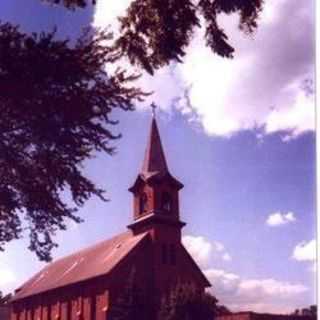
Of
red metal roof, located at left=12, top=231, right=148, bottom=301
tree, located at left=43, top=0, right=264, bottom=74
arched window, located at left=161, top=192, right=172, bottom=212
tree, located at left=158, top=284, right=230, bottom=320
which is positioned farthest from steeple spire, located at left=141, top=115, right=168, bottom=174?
tree, located at left=43, top=0, right=264, bottom=74

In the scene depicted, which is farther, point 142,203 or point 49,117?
point 142,203

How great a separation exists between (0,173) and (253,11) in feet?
17.8

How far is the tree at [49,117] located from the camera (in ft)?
34.4

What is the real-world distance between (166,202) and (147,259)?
328 centimetres

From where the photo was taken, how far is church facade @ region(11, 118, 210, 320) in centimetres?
3253

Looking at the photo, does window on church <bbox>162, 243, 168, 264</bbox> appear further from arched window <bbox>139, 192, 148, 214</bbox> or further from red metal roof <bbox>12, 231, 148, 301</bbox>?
arched window <bbox>139, 192, 148, 214</bbox>

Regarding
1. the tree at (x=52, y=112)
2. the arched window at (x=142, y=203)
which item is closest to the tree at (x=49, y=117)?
the tree at (x=52, y=112)

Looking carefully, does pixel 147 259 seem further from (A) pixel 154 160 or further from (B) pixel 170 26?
(B) pixel 170 26

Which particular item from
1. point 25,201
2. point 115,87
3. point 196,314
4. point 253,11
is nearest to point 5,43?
point 115,87

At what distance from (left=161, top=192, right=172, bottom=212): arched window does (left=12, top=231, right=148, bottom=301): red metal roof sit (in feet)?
5.96

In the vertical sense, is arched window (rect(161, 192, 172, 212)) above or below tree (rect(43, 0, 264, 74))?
above

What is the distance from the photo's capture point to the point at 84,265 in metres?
38.0

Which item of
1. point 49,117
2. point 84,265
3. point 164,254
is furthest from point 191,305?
point 49,117

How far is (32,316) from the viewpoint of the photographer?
4359cm
